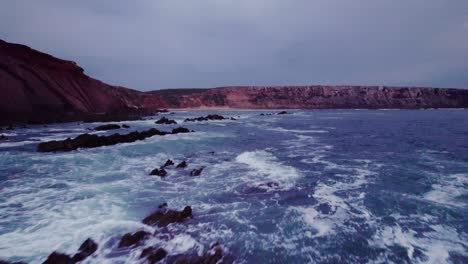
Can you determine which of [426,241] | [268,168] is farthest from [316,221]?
[268,168]

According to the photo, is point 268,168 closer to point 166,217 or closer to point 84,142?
point 166,217

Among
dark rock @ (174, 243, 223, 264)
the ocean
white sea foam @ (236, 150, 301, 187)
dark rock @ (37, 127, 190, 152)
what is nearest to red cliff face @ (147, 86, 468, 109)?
dark rock @ (37, 127, 190, 152)

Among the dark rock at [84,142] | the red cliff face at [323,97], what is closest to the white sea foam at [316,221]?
the dark rock at [84,142]

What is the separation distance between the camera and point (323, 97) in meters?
89.9

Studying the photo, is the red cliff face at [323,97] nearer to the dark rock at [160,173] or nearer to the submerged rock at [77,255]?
the dark rock at [160,173]

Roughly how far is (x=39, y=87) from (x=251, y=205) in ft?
106

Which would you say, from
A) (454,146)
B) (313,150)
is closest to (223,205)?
(313,150)

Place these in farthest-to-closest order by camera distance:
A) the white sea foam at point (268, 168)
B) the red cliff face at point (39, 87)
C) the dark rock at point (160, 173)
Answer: the red cliff face at point (39, 87) < the dark rock at point (160, 173) < the white sea foam at point (268, 168)

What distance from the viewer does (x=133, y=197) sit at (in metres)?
7.84

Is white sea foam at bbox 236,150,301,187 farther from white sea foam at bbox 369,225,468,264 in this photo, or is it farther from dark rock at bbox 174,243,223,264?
dark rock at bbox 174,243,223,264

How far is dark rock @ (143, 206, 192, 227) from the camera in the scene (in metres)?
6.04

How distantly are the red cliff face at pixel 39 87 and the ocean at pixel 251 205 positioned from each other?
697 inches

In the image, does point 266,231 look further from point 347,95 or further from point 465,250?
point 347,95

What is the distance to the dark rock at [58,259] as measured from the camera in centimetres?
460
